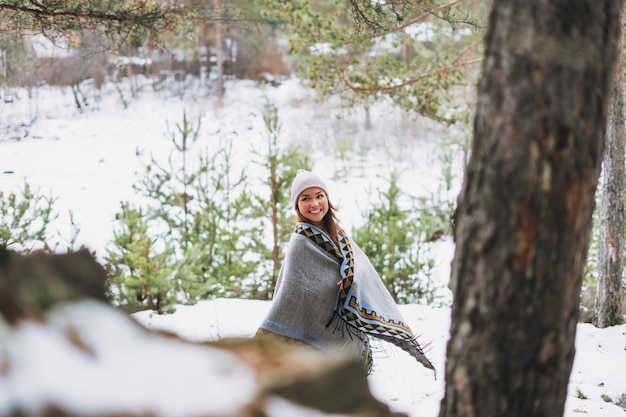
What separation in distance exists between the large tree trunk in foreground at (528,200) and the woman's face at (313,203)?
66.9 inches

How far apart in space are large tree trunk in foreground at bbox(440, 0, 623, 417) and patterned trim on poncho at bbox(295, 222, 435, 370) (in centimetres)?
166

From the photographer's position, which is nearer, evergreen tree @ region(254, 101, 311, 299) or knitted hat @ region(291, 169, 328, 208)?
knitted hat @ region(291, 169, 328, 208)

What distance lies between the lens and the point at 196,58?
21.7 m

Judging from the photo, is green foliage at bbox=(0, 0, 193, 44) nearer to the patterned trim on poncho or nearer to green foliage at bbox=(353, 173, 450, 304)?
the patterned trim on poncho

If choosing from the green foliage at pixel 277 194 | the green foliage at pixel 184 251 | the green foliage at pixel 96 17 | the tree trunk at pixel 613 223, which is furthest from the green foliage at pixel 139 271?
the tree trunk at pixel 613 223

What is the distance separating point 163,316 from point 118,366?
5302 millimetres

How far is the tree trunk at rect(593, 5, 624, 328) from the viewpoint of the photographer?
5223mm

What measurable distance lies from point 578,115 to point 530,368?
0.64 metres

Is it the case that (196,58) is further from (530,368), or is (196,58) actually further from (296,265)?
(530,368)

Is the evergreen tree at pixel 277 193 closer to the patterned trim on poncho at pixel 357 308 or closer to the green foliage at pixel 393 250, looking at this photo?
the green foliage at pixel 393 250

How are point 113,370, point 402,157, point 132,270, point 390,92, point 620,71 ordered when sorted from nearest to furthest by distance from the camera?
point 113,370
point 620,71
point 132,270
point 390,92
point 402,157

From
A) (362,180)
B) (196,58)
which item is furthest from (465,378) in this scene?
(196,58)

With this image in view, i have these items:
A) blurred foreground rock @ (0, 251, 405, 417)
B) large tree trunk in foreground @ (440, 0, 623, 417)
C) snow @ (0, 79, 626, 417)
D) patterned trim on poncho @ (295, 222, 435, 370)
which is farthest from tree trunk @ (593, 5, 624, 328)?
blurred foreground rock @ (0, 251, 405, 417)

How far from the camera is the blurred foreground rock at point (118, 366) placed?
858 millimetres
